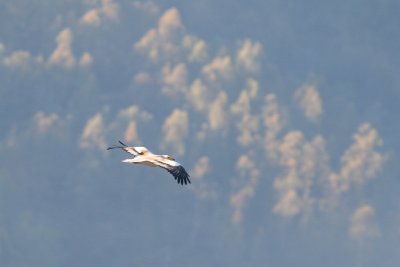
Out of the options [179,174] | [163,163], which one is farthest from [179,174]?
[163,163]

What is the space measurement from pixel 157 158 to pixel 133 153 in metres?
3.77

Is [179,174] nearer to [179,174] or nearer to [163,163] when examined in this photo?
[179,174]

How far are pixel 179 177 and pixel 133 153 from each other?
25.4ft

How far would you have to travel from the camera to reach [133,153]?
299 feet

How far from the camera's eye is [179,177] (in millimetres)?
86625

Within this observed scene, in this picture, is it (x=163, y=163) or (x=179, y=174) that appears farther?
(x=163, y=163)

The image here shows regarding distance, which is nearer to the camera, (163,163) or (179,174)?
(179,174)

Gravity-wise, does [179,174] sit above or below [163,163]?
below

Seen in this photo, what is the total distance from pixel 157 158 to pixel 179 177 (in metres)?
4.14

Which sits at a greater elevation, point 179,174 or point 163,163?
point 163,163
